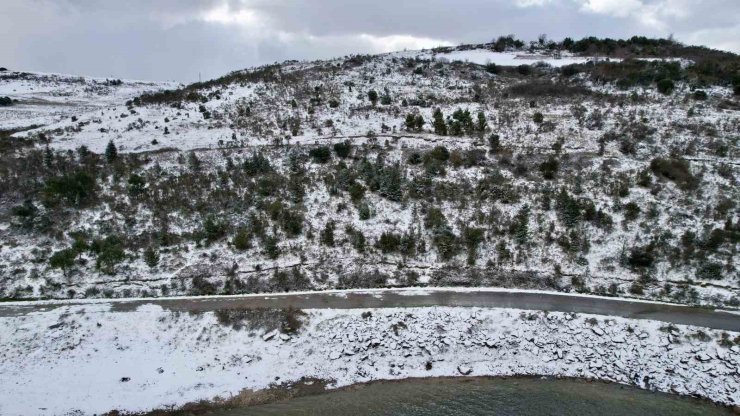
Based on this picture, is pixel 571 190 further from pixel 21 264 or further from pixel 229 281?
pixel 21 264

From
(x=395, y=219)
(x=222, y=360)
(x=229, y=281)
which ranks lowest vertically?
(x=222, y=360)

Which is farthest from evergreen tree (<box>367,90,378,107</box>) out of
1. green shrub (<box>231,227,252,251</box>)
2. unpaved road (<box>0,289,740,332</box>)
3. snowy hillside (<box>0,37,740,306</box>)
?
unpaved road (<box>0,289,740,332</box>)

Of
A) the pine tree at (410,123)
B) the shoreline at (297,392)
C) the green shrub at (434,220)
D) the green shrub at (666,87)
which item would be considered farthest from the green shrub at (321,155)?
the green shrub at (666,87)

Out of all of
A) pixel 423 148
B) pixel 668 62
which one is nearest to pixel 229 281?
pixel 423 148

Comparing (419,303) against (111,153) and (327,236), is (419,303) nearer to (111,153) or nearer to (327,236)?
(327,236)

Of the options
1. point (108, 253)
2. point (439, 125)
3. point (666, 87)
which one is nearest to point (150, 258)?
point (108, 253)

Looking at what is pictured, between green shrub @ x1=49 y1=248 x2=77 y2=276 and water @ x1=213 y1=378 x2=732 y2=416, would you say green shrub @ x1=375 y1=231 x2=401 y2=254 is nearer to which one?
water @ x1=213 y1=378 x2=732 y2=416
